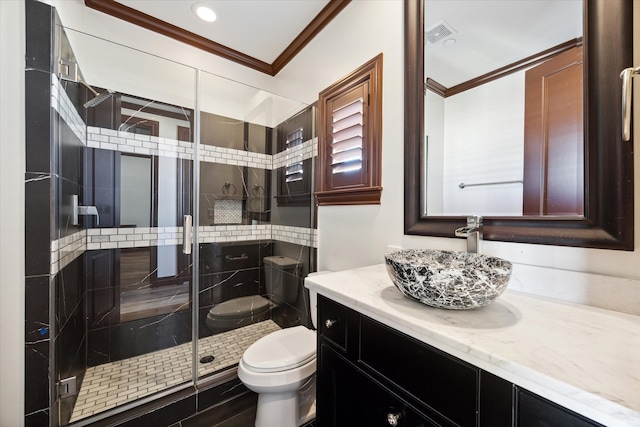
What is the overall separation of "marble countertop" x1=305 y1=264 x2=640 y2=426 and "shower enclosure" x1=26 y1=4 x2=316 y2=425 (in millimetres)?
1318

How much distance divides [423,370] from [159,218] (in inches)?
80.0

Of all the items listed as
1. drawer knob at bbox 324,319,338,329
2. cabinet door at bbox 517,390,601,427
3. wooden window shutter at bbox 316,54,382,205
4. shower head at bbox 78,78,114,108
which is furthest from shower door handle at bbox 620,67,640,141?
shower head at bbox 78,78,114,108

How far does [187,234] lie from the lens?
6.16 ft

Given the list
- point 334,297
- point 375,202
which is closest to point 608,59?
point 375,202

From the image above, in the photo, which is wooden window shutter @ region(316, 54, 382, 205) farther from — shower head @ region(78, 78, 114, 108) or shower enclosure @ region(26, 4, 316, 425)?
shower head @ region(78, 78, 114, 108)

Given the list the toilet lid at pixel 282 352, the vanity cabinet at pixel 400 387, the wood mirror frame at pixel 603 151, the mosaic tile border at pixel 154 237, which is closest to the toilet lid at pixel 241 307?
the mosaic tile border at pixel 154 237

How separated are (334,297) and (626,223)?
2.85ft

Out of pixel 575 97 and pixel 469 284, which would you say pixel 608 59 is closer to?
pixel 575 97

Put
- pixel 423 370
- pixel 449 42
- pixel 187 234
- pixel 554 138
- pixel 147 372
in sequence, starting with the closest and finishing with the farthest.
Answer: pixel 423 370
pixel 554 138
pixel 449 42
pixel 147 372
pixel 187 234

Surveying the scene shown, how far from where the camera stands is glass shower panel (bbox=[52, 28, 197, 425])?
1.43 m

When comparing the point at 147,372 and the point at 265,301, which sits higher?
the point at 265,301

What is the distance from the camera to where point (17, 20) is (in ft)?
3.43

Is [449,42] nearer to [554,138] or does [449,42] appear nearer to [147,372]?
[554,138]

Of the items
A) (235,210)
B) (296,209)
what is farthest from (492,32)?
(235,210)
